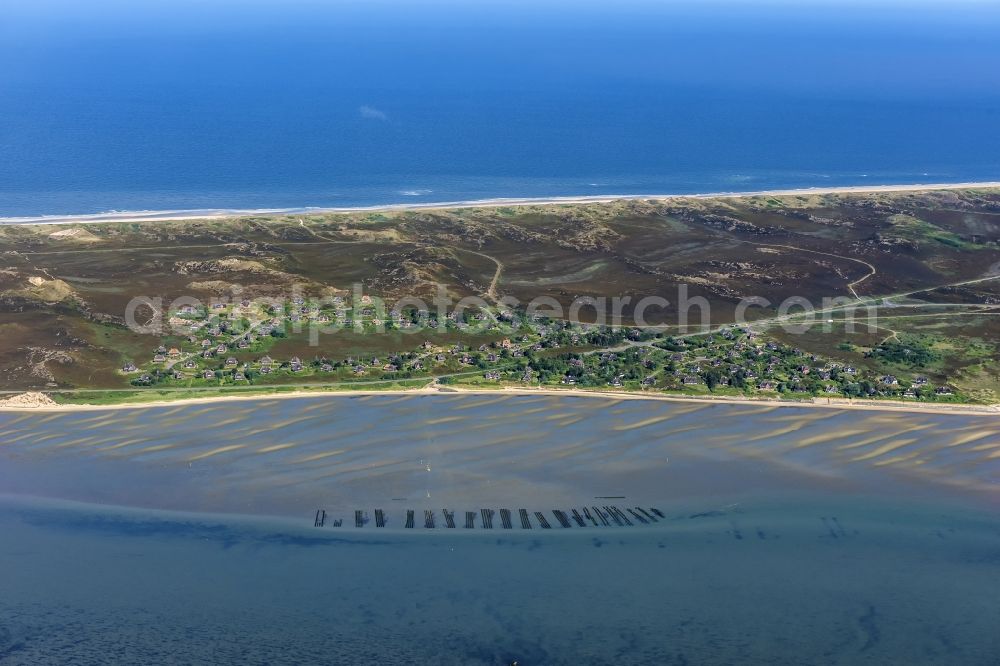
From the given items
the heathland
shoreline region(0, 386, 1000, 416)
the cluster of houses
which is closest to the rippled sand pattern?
shoreline region(0, 386, 1000, 416)

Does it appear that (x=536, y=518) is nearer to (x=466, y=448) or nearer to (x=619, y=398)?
(x=466, y=448)

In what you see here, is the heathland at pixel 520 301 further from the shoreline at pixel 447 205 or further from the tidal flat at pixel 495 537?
the tidal flat at pixel 495 537

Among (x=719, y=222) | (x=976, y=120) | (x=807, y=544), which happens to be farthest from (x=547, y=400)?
(x=976, y=120)

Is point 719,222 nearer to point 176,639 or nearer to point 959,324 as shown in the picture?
point 959,324

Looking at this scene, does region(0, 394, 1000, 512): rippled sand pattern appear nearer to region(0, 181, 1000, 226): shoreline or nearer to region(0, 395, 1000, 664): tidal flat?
region(0, 395, 1000, 664): tidal flat

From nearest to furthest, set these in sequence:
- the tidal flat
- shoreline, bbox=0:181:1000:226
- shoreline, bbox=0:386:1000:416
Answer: the tidal flat
shoreline, bbox=0:386:1000:416
shoreline, bbox=0:181:1000:226

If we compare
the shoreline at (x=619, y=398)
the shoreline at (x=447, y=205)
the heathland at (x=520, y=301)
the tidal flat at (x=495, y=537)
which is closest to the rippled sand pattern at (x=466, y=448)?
the tidal flat at (x=495, y=537)

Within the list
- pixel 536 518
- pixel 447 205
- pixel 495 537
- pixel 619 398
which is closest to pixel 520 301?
pixel 619 398
